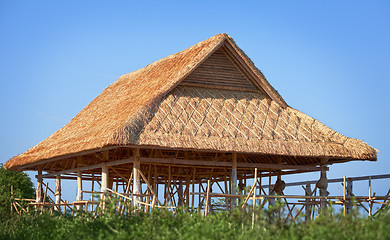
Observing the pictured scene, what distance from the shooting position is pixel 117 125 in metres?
15.9

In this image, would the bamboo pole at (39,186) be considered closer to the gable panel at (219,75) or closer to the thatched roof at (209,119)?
the thatched roof at (209,119)

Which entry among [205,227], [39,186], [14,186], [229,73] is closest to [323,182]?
[229,73]

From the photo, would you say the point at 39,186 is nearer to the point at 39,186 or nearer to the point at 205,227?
the point at 39,186

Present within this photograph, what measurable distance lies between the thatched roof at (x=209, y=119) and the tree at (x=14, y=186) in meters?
6.13

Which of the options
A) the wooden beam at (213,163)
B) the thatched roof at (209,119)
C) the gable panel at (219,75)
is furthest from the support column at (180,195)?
→ the gable panel at (219,75)

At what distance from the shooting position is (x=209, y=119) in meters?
17.3

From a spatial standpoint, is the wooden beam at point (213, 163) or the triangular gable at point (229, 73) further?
the triangular gable at point (229, 73)

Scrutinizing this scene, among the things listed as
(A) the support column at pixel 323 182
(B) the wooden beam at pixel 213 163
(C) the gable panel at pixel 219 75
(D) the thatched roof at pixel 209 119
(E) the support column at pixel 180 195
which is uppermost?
(C) the gable panel at pixel 219 75

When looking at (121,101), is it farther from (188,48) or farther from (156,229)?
(156,229)

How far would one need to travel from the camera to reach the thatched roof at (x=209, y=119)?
16.1m

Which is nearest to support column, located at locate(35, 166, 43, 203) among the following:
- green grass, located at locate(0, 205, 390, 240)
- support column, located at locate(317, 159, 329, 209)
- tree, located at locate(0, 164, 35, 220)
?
tree, located at locate(0, 164, 35, 220)

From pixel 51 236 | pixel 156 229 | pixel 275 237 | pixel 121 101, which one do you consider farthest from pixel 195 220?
pixel 121 101

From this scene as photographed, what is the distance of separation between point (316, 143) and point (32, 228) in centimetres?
838

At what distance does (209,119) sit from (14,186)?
48.0 feet
